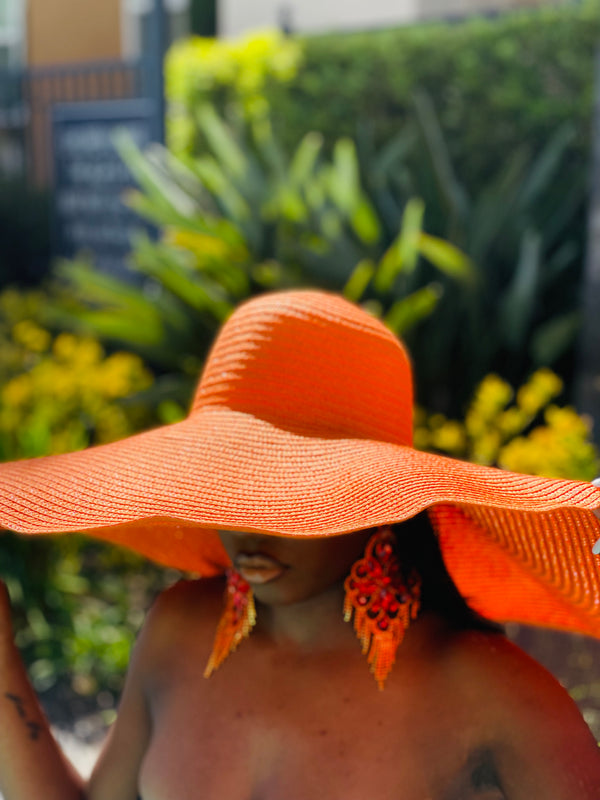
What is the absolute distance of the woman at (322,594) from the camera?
116 cm

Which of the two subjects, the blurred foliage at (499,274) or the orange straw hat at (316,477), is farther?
the blurred foliage at (499,274)

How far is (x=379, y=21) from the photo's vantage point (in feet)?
33.9

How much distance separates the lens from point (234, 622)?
1394 mm

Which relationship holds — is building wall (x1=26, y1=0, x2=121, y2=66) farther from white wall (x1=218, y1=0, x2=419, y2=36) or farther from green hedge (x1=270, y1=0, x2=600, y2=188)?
green hedge (x1=270, y1=0, x2=600, y2=188)

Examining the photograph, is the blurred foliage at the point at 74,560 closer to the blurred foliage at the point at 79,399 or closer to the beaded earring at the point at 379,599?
the blurred foliage at the point at 79,399

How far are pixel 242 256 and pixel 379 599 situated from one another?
3.28 m

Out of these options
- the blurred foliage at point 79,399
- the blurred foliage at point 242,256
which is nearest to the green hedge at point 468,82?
the blurred foliage at point 242,256

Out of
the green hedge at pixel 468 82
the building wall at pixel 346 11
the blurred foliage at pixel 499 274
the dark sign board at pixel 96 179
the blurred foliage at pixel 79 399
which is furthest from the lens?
the building wall at pixel 346 11

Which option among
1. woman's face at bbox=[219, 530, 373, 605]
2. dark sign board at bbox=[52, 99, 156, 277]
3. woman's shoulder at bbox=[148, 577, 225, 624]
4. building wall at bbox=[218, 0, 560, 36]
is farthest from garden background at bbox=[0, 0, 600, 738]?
building wall at bbox=[218, 0, 560, 36]

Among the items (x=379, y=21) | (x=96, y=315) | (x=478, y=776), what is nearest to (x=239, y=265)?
(x=96, y=315)

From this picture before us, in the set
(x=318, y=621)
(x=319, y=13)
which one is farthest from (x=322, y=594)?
(x=319, y=13)

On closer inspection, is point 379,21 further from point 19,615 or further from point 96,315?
point 19,615

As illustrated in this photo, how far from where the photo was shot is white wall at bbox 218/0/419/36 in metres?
10.2

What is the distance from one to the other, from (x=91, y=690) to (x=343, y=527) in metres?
2.81
